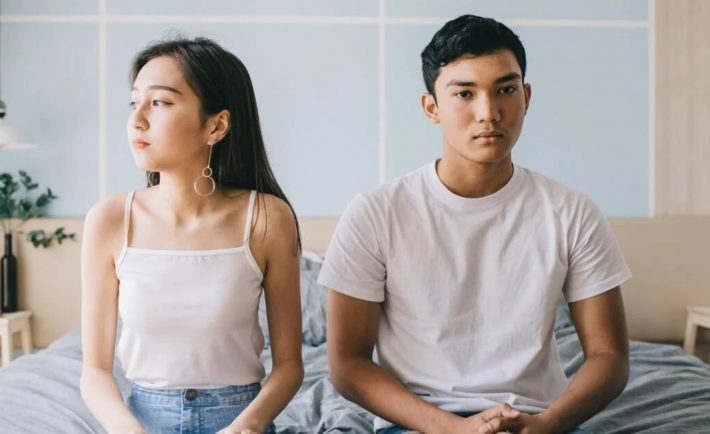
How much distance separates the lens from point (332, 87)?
11.2ft

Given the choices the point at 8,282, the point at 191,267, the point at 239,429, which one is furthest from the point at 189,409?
the point at 8,282

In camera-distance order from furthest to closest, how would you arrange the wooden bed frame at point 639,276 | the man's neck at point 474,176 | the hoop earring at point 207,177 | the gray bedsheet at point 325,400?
the wooden bed frame at point 639,276, the gray bedsheet at point 325,400, the man's neck at point 474,176, the hoop earring at point 207,177

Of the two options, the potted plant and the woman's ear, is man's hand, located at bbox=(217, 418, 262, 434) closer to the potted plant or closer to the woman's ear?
the woman's ear

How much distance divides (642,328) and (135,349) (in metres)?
2.65

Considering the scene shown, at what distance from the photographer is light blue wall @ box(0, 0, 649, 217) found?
338 centimetres

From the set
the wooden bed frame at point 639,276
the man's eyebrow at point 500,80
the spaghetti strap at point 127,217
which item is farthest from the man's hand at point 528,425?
the wooden bed frame at point 639,276

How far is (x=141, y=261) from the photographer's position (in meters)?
1.32

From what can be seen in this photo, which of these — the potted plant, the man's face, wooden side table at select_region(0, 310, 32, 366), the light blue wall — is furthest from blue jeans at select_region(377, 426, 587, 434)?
the potted plant

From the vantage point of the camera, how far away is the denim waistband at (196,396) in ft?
4.19

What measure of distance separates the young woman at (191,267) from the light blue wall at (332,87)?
200 centimetres

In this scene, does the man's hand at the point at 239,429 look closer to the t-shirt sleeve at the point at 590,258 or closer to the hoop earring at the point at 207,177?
the hoop earring at the point at 207,177

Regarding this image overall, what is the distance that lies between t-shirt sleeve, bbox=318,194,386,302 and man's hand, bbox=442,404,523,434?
0.30 meters

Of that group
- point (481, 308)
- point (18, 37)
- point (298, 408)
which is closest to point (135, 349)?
point (481, 308)

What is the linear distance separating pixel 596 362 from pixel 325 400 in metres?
0.87
